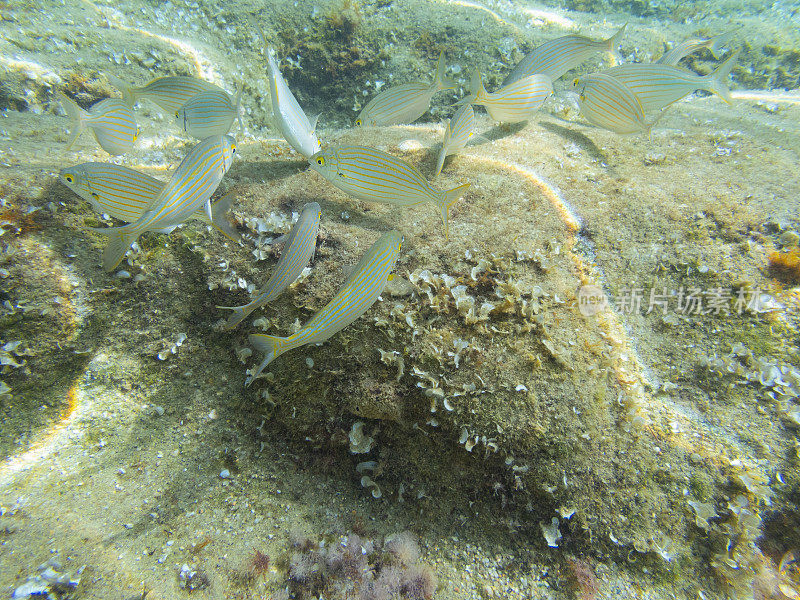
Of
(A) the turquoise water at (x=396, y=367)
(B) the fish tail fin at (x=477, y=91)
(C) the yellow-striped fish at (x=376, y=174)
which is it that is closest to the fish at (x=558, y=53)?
(A) the turquoise water at (x=396, y=367)

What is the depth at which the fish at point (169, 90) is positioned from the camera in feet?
11.3

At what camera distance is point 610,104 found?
343 centimetres

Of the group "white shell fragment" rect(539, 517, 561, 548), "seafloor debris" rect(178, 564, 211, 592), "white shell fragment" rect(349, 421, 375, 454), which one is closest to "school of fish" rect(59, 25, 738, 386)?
"white shell fragment" rect(349, 421, 375, 454)

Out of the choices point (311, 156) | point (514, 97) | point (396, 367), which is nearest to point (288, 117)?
point (311, 156)

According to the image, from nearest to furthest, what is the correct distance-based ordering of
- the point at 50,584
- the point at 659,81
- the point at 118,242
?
the point at 50,584, the point at 118,242, the point at 659,81

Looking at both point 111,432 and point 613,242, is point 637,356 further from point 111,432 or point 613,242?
point 111,432

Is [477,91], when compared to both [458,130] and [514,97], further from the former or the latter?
[458,130]

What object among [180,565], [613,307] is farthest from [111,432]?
[613,307]

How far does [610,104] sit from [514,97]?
3.12ft

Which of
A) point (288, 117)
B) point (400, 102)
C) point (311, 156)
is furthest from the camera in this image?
point (400, 102)

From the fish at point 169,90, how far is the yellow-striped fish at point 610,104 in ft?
12.6

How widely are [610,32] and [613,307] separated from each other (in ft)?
29.2

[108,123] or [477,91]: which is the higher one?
[477,91]

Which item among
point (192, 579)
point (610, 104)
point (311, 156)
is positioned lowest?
point (192, 579)
